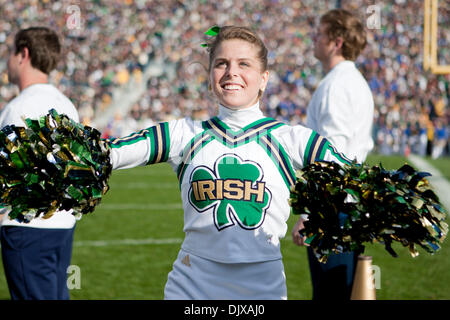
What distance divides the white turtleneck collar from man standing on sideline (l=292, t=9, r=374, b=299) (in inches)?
35.2

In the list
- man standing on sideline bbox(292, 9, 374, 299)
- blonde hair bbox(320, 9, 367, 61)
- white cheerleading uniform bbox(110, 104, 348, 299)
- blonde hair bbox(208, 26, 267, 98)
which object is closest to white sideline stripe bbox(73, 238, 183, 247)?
man standing on sideline bbox(292, 9, 374, 299)

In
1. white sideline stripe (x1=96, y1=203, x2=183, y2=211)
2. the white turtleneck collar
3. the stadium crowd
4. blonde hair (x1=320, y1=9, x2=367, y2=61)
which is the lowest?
white sideline stripe (x1=96, y1=203, x2=183, y2=211)

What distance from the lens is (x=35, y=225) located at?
2.77 m

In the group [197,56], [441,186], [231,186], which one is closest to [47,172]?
[231,186]

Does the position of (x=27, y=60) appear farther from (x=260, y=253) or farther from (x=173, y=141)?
(x=260, y=253)

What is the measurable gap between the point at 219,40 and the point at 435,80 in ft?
65.5

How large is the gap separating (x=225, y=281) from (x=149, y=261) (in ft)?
12.1

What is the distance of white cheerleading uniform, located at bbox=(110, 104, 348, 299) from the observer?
1812 mm

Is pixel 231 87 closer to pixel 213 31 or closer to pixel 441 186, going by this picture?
pixel 213 31

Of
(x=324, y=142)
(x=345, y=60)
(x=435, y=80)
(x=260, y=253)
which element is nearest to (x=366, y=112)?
(x=345, y=60)

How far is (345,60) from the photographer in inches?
124

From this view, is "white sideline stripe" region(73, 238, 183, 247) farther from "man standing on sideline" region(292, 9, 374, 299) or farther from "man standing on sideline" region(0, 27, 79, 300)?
"man standing on sideline" region(292, 9, 374, 299)

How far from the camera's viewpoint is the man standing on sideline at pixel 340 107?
2799 millimetres

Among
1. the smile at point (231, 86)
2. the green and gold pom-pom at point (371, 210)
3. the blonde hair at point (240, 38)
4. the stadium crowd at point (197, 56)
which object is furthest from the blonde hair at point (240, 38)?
the stadium crowd at point (197, 56)
